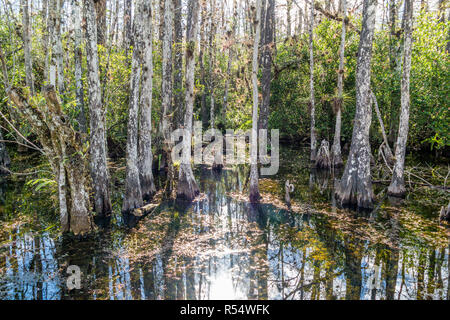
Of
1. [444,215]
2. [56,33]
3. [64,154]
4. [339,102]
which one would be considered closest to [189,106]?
[64,154]

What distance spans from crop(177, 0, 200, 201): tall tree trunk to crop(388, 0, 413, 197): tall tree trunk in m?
6.96

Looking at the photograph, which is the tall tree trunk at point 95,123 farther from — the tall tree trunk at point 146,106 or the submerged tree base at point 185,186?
the submerged tree base at point 185,186

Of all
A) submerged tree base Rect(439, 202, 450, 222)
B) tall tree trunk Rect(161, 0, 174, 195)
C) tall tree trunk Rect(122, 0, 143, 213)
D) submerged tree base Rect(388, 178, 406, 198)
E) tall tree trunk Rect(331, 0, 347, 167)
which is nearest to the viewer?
submerged tree base Rect(439, 202, 450, 222)

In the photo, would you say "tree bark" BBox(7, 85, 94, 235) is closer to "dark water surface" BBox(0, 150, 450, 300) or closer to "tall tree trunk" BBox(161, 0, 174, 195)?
"dark water surface" BBox(0, 150, 450, 300)

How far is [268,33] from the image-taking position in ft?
52.0

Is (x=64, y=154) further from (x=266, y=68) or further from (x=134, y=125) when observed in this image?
(x=266, y=68)

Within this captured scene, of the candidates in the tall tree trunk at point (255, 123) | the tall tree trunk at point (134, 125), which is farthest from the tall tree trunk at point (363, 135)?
the tall tree trunk at point (134, 125)

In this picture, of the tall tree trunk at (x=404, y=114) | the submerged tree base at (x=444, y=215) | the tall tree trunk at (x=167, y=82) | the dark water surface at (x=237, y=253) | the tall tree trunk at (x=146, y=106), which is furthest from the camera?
the tall tree trunk at (x=167, y=82)

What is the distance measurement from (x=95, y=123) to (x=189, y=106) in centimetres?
317

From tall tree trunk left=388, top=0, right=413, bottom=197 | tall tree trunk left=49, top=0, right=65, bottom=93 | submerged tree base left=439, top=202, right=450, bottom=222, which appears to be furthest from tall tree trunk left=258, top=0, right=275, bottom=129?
submerged tree base left=439, top=202, right=450, bottom=222

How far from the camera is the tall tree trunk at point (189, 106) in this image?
944 cm

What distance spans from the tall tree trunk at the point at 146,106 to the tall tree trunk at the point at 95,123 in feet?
4.98

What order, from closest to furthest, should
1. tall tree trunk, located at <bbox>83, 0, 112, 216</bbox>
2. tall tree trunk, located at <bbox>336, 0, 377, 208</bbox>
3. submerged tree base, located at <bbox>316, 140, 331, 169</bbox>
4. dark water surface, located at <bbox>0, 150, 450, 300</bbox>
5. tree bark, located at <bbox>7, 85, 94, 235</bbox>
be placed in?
dark water surface, located at <bbox>0, 150, 450, 300</bbox>
tree bark, located at <bbox>7, 85, 94, 235</bbox>
tall tree trunk, located at <bbox>83, 0, 112, 216</bbox>
tall tree trunk, located at <bbox>336, 0, 377, 208</bbox>
submerged tree base, located at <bbox>316, 140, 331, 169</bbox>

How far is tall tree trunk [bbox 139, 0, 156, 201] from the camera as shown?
892 cm
